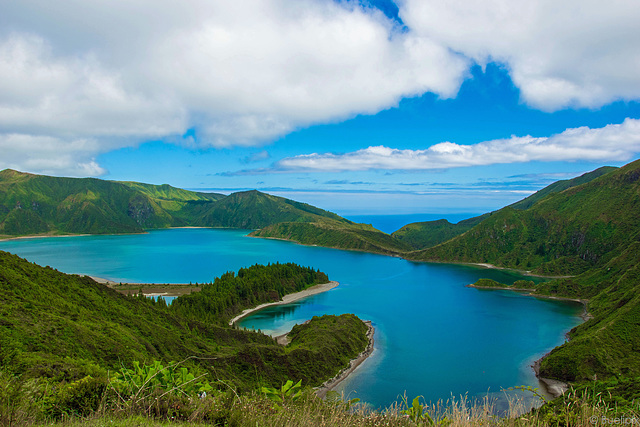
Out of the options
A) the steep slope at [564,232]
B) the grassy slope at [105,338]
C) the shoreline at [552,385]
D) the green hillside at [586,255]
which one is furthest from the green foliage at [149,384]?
the steep slope at [564,232]

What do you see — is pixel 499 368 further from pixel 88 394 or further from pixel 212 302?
pixel 88 394

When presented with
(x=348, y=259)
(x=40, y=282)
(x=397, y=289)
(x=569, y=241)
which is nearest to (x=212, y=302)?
(x=40, y=282)

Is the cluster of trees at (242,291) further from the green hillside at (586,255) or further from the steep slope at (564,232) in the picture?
the steep slope at (564,232)

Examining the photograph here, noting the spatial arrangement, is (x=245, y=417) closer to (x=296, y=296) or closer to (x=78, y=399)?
(x=78, y=399)

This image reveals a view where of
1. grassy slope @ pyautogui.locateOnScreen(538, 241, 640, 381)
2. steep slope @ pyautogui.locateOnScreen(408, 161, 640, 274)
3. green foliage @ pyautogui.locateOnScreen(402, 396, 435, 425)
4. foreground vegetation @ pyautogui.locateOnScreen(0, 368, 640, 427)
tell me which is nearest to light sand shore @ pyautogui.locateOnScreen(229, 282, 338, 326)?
grassy slope @ pyautogui.locateOnScreen(538, 241, 640, 381)

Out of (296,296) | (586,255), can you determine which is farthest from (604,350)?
(586,255)

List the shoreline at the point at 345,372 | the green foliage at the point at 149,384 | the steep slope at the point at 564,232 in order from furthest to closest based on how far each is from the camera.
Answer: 1. the steep slope at the point at 564,232
2. the shoreline at the point at 345,372
3. the green foliage at the point at 149,384
